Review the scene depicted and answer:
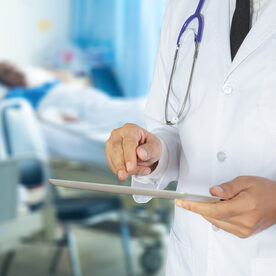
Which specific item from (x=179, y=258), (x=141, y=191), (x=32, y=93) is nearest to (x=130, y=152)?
(x=141, y=191)

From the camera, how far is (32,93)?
2.37 m

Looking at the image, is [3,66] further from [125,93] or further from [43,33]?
[125,93]

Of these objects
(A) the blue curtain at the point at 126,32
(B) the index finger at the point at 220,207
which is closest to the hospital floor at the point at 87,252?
(A) the blue curtain at the point at 126,32

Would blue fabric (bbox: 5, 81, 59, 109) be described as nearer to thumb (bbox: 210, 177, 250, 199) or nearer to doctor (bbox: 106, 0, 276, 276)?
doctor (bbox: 106, 0, 276, 276)

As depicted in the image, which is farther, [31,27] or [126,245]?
[31,27]

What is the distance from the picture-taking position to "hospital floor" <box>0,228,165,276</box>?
2.23m

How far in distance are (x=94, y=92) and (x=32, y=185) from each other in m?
0.55

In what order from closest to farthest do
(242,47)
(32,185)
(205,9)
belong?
(242,47) → (205,9) → (32,185)

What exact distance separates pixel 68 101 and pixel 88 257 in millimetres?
699

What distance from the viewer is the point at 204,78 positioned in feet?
2.94

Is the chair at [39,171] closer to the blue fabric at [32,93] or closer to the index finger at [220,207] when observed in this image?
the blue fabric at [32,93]

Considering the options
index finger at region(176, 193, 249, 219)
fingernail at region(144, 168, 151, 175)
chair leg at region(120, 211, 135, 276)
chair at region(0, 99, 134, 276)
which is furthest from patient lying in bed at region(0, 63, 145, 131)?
index finger at region(176, 193, 249, 219)

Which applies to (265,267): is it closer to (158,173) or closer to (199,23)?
(158,173)

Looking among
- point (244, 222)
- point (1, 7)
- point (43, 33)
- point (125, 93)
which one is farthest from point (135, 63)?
point (244, 222)
